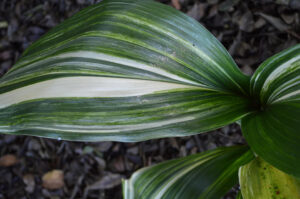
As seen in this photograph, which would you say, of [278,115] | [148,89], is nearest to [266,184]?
[278,115]

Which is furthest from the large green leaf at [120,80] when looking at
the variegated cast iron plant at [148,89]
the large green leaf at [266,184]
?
the large green leaf at [266,184]

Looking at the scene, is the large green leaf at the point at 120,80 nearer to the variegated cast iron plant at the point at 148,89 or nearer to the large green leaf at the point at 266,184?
the variegated cast iron plant at the point at 148,89

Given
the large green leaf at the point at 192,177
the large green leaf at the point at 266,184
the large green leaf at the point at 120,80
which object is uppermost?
the large green leaf at the point at 120,80

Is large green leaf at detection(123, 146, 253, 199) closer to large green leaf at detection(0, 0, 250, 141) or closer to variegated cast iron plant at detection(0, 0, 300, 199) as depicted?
variegated cast iron plant at detection(0, 0, 300, 199)

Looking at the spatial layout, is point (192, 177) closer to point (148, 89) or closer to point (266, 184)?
point (266, 184)

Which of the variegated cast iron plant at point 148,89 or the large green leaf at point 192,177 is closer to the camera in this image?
the variegated cast iron plant at point 148,89

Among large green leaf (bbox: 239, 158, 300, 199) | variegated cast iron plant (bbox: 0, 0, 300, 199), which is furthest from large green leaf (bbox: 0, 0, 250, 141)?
large green leaf (bbox: 239, 158, 300, 199)

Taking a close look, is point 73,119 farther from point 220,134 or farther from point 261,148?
point 220,134
